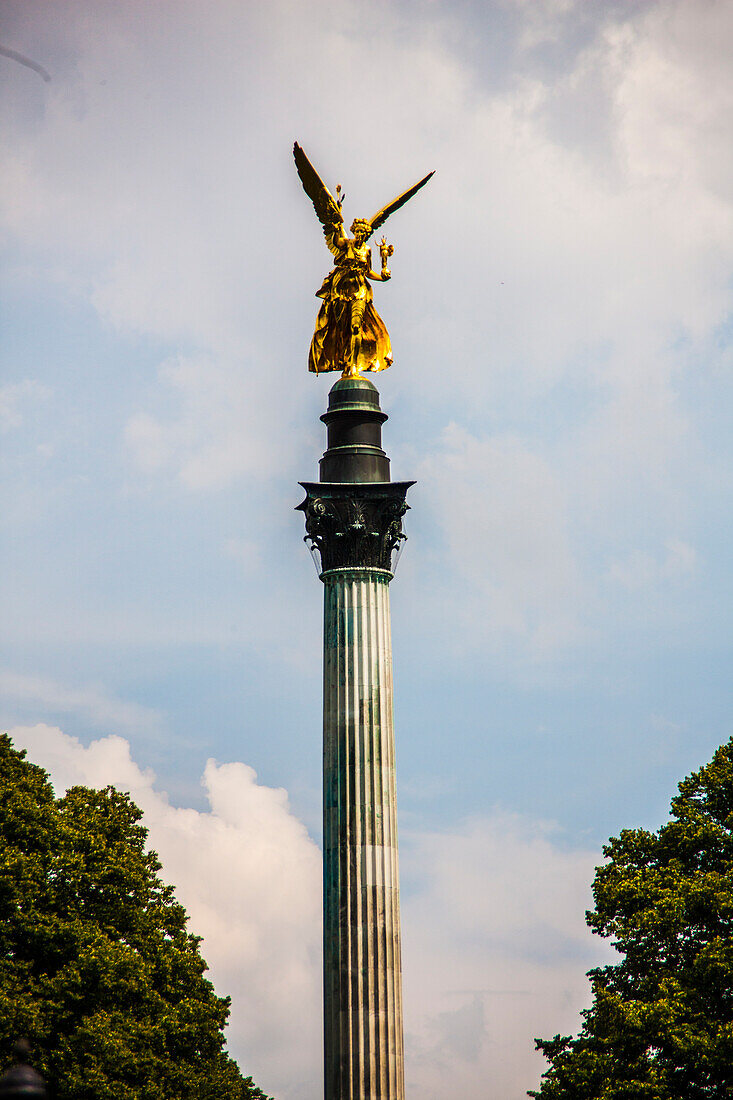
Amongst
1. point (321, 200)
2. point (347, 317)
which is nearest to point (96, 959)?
point (347, 317)

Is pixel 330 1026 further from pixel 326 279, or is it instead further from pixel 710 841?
pixel 326 279

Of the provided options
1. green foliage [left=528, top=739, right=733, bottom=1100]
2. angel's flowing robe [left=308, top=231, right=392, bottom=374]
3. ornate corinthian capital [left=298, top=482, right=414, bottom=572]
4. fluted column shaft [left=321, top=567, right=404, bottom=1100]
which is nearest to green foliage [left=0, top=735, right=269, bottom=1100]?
green foliage [left=528, top=739, right=733, bottom=1100]

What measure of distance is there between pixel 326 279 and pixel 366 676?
31.3 feet

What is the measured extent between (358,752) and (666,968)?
474 inches

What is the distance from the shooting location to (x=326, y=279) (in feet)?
109

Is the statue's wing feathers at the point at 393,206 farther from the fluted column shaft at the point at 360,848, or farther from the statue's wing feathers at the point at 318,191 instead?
the fluted column shaft at the point at 360,848

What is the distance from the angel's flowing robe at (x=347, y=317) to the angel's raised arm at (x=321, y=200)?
5cm

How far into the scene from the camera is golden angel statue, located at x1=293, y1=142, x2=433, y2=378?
32.7 m

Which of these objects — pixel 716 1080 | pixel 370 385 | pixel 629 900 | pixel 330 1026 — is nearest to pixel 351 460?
pixel 370 385

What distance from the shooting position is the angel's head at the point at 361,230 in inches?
1289

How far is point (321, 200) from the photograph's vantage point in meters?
33.2

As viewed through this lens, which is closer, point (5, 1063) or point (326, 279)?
point (326, 279)

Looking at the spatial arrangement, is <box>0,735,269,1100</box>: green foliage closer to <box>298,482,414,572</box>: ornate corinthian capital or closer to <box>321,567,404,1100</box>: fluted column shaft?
<box>321,567,404,1100</box>: fluted column shaft

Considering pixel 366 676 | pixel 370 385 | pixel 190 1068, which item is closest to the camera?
pixel 366 676
